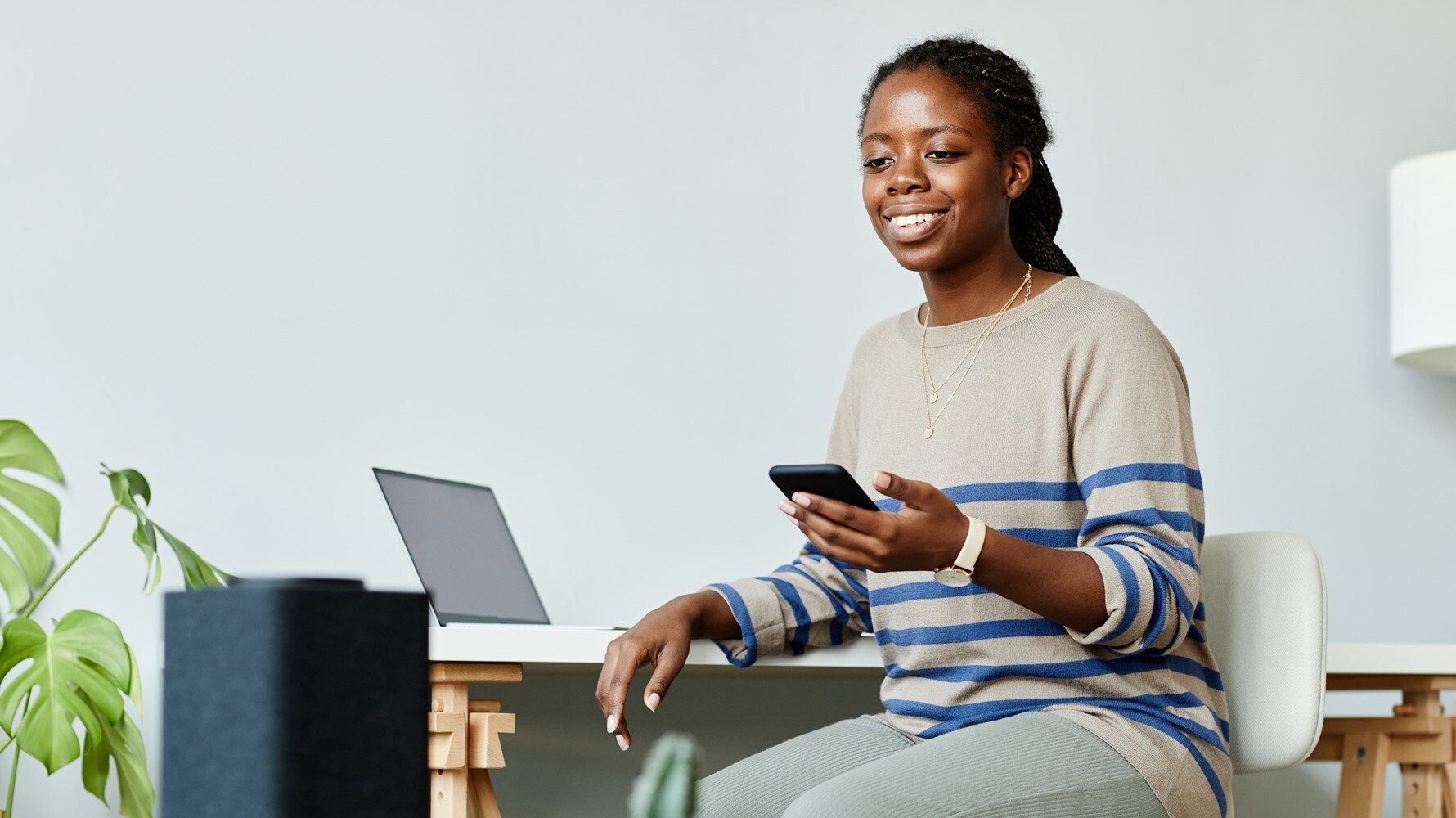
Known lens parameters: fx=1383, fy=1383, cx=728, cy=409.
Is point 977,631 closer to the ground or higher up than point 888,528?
closer to the ground

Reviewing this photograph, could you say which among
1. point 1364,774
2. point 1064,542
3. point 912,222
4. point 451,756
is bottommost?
point 1364,774

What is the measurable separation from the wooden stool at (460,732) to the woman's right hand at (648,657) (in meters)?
0.13

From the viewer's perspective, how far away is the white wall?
1.74m

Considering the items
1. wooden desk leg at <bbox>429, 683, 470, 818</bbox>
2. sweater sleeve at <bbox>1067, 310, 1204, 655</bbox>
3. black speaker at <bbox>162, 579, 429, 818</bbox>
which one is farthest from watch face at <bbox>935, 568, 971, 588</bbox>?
black speaker at <bbox>162, 579, 429, 818</bbox>

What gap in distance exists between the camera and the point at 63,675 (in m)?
1.38

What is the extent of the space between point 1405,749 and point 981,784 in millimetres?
927

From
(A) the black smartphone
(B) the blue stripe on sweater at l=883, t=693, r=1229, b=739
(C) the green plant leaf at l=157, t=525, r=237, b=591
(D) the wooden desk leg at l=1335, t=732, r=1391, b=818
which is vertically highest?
(A) the black smartphone

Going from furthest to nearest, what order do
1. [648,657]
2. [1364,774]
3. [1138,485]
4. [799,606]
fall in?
[1364,774] < [799,606] < [648,657] < [1138,485]

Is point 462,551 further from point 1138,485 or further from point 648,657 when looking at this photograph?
point 1138,485

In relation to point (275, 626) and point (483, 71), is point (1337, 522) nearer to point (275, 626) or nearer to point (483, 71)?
point (483, 71)

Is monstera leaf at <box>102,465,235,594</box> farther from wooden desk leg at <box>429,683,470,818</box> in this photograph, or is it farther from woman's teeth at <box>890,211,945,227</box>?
woman's teeth at <box>890,211,945,227</box>

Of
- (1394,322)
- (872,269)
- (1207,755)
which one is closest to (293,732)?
(1207,755)

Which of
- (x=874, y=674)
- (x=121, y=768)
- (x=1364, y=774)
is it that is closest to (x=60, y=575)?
(x=121, y=768)

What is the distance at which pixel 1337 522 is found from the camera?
2129 mm
